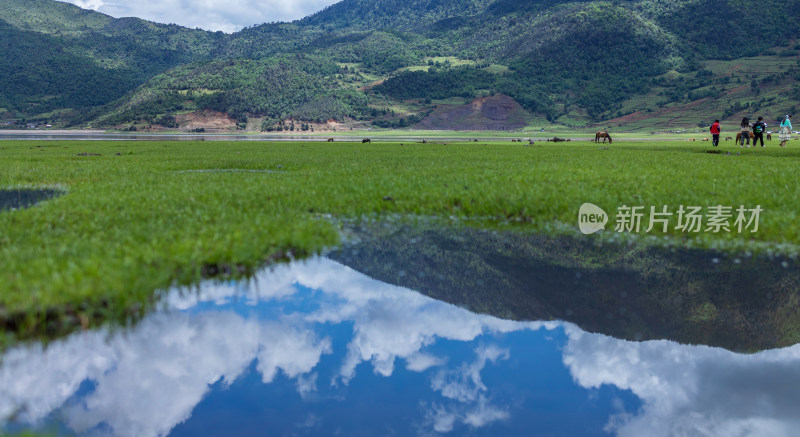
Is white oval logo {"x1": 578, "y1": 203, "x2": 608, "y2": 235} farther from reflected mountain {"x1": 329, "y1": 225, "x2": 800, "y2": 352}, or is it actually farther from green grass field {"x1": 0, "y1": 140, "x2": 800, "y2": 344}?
reflected mountain {"x1": 329, "y1": 225, "x2": 800, "y2": 352}

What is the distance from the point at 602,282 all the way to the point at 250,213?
888 cm

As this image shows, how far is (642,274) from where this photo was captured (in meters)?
10.6

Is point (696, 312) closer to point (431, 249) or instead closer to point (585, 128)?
point (431, 249)

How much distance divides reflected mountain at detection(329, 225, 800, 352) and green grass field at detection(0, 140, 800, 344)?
135 cm

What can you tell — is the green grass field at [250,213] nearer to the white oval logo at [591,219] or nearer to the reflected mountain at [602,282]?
the white oval logo at [591,219]

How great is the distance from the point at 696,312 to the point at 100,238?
444 inches

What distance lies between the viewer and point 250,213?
566 inches

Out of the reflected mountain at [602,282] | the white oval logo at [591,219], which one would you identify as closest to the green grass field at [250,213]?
the white oval logo at [591,219]

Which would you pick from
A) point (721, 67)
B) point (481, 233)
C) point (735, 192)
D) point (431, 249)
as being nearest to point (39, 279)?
point (431, 249)

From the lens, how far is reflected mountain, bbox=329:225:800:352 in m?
8.30

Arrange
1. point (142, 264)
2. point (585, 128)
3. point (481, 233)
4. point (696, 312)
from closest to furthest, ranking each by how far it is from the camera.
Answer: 1. point (696, 312)
2. point (142, 264)
3. point (481, 233)
4. point (585, 128)

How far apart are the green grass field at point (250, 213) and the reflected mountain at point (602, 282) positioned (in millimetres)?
1353

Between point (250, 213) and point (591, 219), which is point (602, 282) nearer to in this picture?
point (591, 219)

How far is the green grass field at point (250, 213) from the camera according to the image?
8.20m
